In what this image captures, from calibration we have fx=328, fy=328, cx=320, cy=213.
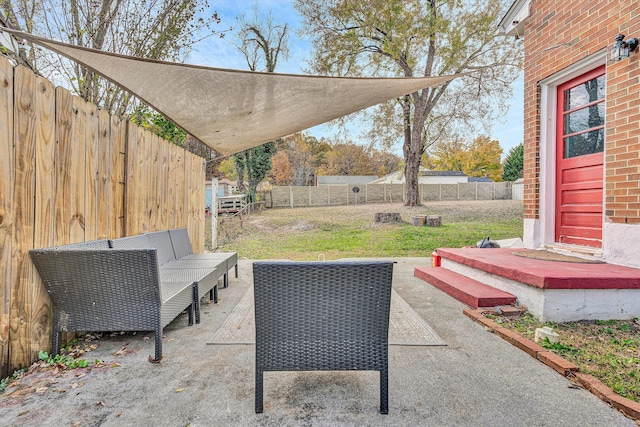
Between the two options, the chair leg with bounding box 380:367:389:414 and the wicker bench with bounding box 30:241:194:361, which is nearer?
the chair leg with bounding box 380:367:389:414

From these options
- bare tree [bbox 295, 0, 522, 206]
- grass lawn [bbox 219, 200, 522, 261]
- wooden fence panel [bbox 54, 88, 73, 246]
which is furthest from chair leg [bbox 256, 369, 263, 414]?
bare tree [bbox 295, 0, 522, 206]

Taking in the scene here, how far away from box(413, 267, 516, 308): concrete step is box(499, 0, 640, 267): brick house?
44.8 inches

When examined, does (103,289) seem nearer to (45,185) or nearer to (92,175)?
(45,185)

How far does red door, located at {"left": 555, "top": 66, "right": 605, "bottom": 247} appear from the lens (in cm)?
348

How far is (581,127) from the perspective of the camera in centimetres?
372

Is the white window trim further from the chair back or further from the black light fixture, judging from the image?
the chair back

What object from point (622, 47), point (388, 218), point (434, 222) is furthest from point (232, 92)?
point (434, 222)

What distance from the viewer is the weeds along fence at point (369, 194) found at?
1614cm

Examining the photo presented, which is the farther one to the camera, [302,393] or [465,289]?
[465,289]

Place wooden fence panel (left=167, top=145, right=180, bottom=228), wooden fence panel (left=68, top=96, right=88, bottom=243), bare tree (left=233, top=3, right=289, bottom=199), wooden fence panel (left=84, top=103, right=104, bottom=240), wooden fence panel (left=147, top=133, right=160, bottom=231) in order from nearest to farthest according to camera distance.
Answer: wooden fence panel (left=68, top=96, right=88, bottom=243) < wooden fence panel (left=84, top=103, right=104, bottom=240) < wooden fence panel (left=147, top=133, right=160, bottom=231) < wooden fence panel (left=167, top=145, right=180, bottom=228) < bare tree (left=233, top=3, right=289, bottom=199)

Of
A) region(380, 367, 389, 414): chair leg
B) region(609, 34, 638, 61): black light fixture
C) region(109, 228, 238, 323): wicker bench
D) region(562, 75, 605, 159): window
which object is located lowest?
region(380, 367, 389, 414): chair leg

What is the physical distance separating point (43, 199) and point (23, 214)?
6.8 inches

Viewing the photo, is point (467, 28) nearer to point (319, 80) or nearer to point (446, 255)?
point (446, 255)

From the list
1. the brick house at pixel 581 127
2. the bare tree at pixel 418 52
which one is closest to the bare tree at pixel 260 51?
the bare tree at pixel 418 52
